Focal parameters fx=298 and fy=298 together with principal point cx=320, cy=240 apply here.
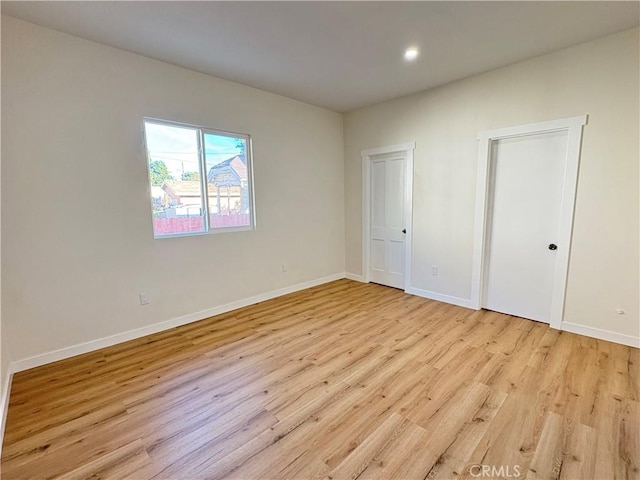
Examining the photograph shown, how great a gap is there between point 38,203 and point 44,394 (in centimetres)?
151

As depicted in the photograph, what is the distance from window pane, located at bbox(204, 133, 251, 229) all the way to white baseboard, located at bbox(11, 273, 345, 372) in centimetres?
103

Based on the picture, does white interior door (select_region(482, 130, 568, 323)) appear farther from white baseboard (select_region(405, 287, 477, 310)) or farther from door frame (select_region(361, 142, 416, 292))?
door frame (select_region(361, 142, 416, 292))

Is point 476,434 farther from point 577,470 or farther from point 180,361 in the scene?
point 180,361

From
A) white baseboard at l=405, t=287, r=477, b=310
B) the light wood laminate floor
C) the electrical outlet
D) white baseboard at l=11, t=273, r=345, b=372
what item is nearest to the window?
the electrical outlet

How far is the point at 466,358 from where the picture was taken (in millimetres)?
2602

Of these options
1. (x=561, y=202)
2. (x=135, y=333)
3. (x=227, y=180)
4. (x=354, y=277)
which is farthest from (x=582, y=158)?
(x=135, y=333)

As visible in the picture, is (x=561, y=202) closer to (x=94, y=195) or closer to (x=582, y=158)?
(x=582, y=158)

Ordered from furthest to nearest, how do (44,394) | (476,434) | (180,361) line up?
(180,361)
(44,394)
(476,434)

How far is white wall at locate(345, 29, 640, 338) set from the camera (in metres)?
2.65

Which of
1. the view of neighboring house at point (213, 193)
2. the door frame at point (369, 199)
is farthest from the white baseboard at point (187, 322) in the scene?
the view of neighboring house at point (213, 193)

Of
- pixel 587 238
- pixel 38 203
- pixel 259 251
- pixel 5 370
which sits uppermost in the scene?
pixel 38 203

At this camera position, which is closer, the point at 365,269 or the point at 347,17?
the point at 347,17

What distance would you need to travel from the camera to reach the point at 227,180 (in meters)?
3.74

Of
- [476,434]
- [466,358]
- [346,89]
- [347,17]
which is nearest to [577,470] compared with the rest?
[476,434]
